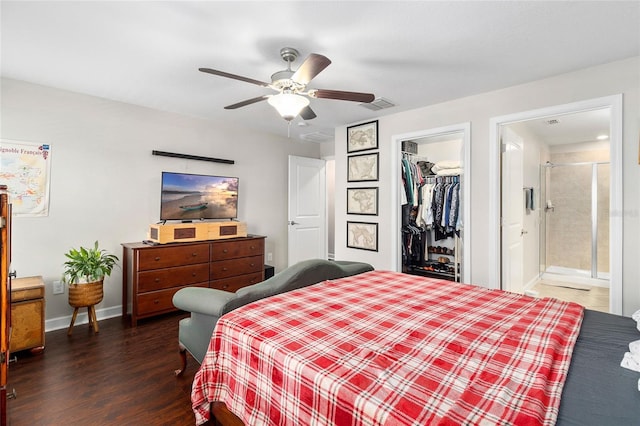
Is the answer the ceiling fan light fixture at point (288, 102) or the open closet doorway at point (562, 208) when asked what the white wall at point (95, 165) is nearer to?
the ceiling fan light fixture at point (288, 102)

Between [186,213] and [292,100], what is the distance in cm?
227

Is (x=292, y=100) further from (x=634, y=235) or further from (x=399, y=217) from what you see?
(x=634, y=235)

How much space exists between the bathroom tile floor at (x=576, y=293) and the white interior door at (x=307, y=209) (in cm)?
333

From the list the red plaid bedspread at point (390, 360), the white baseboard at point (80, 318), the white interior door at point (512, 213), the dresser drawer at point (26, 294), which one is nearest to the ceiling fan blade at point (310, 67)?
the red plaid bedspread at point (390, 360)

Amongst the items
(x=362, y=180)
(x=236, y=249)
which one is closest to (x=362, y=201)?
(x=362, y=180)

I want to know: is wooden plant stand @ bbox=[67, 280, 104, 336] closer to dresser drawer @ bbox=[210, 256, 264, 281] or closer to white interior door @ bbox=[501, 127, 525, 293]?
dresser drawer @ bbox=[210, 256, 264, 281]

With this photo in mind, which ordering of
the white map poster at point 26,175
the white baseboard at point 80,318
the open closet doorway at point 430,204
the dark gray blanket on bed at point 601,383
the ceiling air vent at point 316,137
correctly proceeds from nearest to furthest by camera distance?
the dark gray blanket on bed at point 601,383 → the white map poster at point 26,175 → the white baseboard at point 80,318 → the open closet doorway at point 430,204 → the ceiling air vent at point 316,137

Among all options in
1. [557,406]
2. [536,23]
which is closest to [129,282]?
[557,406]

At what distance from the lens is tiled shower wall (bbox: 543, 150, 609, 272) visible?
4887mm

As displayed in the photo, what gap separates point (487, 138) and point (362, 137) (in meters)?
1.51

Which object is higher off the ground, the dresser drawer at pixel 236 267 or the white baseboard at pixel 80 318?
the dresser drawer at pixel 236 267

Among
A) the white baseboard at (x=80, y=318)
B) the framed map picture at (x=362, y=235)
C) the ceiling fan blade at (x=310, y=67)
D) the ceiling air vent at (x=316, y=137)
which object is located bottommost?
the white baseboard at (x=80, y=318)

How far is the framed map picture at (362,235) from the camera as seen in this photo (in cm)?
401

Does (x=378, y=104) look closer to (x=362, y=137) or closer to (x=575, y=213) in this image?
(x=362, y=137)
